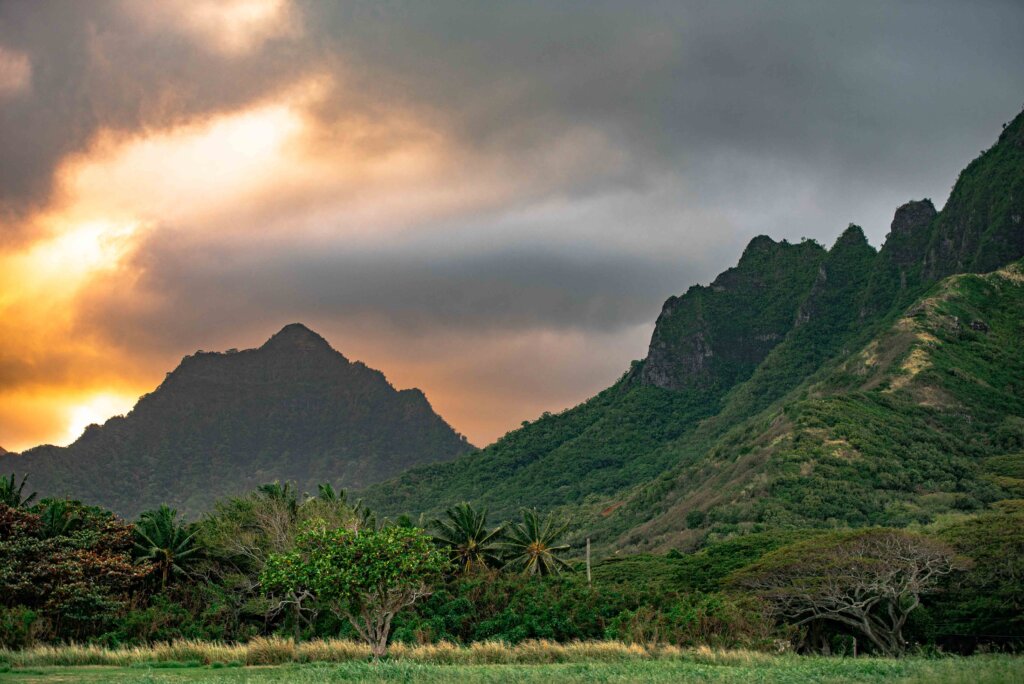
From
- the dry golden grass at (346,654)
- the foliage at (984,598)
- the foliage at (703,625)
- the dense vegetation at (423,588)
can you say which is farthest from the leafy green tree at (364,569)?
the foliage at (984,598)

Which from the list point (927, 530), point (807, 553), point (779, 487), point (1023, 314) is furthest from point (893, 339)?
point (807, 553)

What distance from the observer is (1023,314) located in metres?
162

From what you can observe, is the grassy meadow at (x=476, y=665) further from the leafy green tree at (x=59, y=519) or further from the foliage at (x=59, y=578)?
the leafy green tree at (x=59, y=519)

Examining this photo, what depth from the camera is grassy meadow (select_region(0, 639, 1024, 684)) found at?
29.9 metres

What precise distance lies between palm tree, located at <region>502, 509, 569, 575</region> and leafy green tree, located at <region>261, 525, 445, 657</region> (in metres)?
21.9

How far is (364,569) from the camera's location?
46812 mm

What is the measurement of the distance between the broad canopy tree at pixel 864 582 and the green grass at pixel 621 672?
64.2 feet

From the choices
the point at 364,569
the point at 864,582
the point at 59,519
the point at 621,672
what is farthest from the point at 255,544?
the point at 621,672

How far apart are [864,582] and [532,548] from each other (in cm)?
2524

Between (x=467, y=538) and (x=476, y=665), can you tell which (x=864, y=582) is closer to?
(x=467, y=538)

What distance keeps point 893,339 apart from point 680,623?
12022 centimetres

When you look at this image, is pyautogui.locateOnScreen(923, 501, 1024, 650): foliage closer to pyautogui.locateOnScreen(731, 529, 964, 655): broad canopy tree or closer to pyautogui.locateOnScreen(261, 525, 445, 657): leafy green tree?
pyautogui.locateOnScreen(731, 529, 964, 655): broad canopy tree

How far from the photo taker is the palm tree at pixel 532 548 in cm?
7081

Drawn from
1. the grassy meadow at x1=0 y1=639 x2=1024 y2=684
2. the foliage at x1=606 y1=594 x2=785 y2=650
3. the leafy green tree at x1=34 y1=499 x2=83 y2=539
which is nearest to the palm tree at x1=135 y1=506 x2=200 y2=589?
the leafy green tree at x1=34 y1=499 x2=83 y2=539
